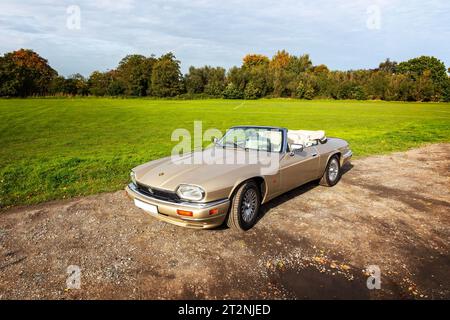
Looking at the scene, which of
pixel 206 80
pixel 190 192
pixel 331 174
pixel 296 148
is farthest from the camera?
Answer: pixel 206 80

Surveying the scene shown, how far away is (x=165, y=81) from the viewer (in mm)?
69375

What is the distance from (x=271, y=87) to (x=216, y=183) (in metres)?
73.4

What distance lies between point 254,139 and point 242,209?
146cm

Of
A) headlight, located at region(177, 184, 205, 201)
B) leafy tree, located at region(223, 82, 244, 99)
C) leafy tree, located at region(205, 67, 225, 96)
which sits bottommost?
headlight, located at region(177, 184, 205, 201)

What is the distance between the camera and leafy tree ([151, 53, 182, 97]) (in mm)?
69312

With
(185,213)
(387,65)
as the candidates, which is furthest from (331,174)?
(387,65)

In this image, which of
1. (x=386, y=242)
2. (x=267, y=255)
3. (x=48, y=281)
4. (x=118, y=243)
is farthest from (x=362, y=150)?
(x=48, y=281)

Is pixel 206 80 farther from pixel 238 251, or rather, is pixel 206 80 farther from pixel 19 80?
pixel 238 251

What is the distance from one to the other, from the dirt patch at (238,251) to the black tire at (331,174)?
559 millimetres

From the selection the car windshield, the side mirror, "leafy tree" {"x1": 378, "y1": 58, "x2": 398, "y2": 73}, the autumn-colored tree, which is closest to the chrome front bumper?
the car windshield

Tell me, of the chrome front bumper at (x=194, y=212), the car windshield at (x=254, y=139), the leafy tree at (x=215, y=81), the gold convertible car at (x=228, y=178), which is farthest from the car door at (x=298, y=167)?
the leafy tree at (x=215, y=81)

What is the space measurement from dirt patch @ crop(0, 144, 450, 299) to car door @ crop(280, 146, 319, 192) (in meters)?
0.44

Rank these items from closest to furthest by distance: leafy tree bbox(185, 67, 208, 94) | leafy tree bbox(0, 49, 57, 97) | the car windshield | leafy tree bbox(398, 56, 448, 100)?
the car windshield → leafy tree bbox(0, 49, 57, 97) → leafy tree bbox(398, 56, 448, 100) → leafy tree bbox(185, 67, 208, 94)

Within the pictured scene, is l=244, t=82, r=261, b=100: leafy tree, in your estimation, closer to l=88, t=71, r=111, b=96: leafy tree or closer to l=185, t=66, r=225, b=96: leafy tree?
l=185, t=66, r=225, b=96: leafy tree
